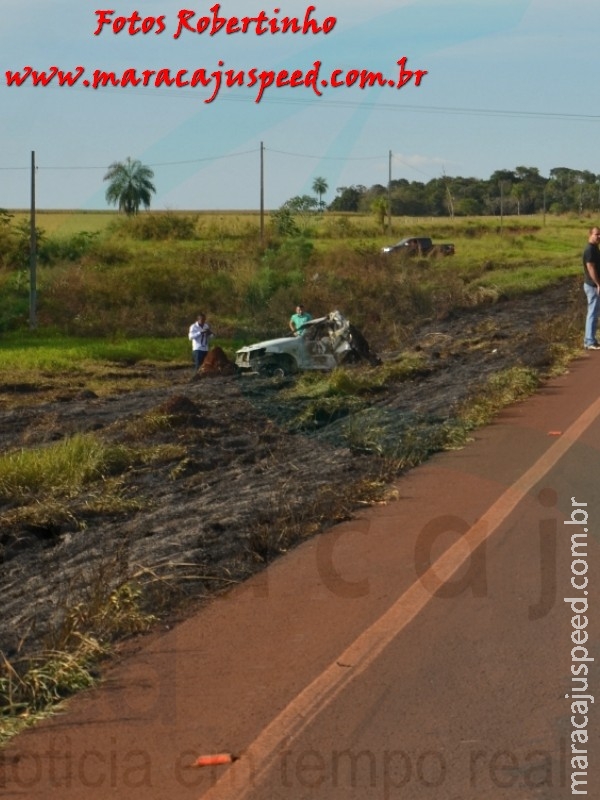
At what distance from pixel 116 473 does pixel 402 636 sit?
22.4ft

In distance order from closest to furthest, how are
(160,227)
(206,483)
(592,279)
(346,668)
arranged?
(346,668)
(206,483)
(592,279)
(160,227)

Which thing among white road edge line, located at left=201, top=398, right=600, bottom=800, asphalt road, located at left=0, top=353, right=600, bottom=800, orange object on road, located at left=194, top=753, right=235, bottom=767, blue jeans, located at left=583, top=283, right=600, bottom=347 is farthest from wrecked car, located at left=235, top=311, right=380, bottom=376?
orange object on road, located at left=194, top=753, right=235, bottom=767

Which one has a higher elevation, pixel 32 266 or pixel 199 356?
pixel 32 266

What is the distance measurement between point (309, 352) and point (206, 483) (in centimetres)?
1274

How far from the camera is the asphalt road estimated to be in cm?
436

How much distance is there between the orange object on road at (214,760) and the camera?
449 centimetres

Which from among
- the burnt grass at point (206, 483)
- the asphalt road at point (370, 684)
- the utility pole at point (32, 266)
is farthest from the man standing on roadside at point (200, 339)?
the asphalt road at point (370, 684)

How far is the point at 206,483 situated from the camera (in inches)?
428

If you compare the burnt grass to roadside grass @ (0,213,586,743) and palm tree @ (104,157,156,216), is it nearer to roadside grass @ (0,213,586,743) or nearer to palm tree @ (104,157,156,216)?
roadside grass @ (0,213,586,743)

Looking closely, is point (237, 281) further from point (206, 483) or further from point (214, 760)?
point (214, 760)

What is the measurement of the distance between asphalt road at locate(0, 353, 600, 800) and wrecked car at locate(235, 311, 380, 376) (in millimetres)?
15255

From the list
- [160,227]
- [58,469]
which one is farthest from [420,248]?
[58,469]

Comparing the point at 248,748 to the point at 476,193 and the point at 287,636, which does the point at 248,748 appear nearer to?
the point at 287,636

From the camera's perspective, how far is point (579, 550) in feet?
23.4
